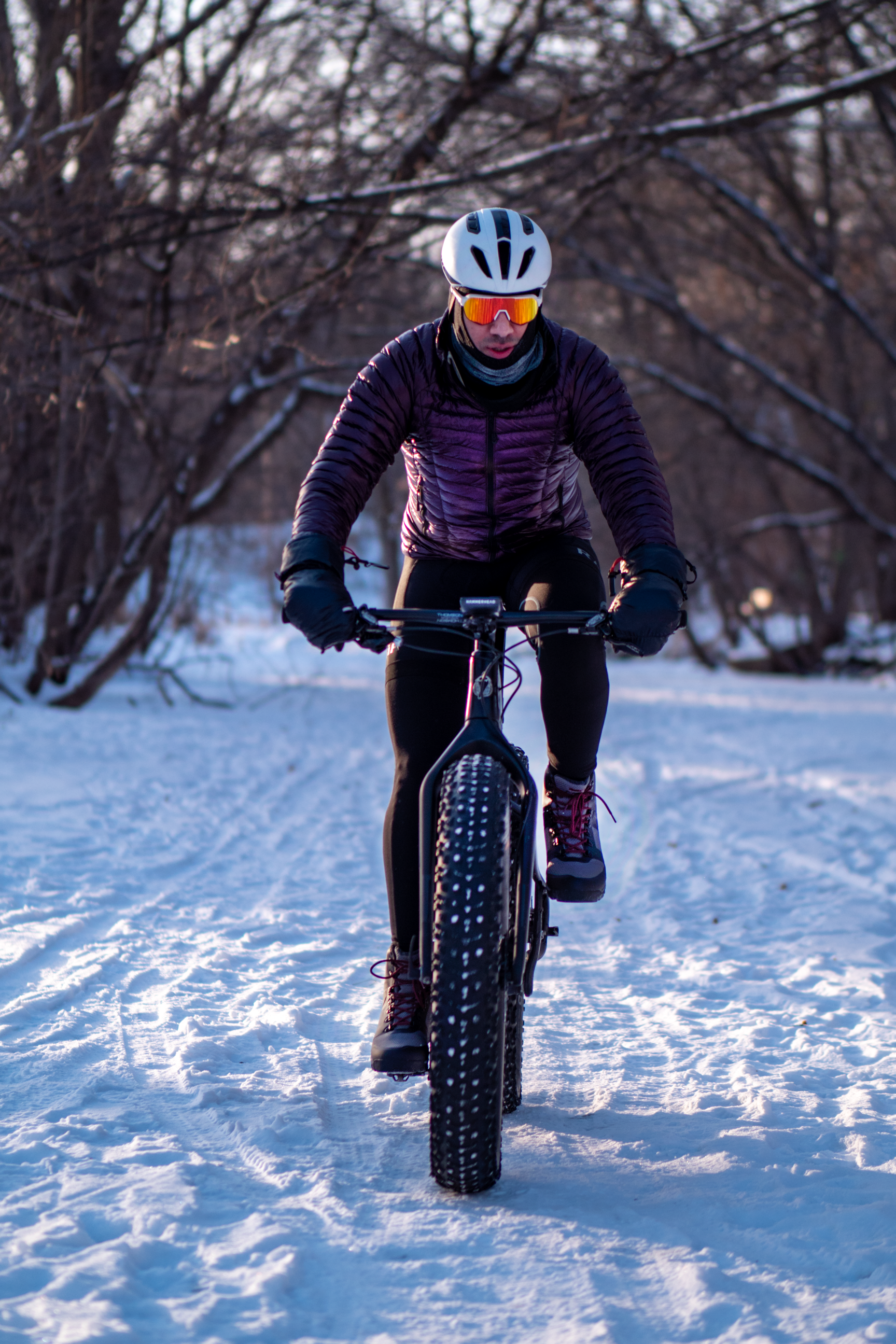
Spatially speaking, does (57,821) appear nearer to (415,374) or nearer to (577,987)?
(577,987)

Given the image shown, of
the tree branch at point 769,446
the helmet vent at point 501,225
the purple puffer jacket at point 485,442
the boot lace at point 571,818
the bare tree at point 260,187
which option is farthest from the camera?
the tree branch at point 769,446

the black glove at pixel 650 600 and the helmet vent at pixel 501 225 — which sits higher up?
Result: the helmet vent at pixel 501 225

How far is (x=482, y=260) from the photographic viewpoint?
269cm

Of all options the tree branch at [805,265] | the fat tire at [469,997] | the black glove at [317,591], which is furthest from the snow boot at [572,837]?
the tree branch at [805,265]

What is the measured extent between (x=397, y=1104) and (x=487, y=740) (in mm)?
999

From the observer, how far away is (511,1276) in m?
2.09

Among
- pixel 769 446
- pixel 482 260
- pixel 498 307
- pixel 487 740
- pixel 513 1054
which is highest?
pixel 769 446

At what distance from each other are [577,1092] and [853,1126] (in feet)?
2.17

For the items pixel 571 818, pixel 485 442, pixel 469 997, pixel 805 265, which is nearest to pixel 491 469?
pixel 485 442

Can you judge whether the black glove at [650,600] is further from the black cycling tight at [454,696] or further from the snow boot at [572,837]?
the snow boot at [572,837]

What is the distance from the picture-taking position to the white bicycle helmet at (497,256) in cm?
267

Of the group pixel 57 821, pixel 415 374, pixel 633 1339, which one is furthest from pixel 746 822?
pixel 633 1339

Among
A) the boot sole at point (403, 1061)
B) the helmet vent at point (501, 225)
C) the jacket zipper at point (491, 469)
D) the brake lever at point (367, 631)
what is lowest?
the boot sole at point (403, 1061)

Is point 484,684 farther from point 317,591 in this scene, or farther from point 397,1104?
point 397,1104
